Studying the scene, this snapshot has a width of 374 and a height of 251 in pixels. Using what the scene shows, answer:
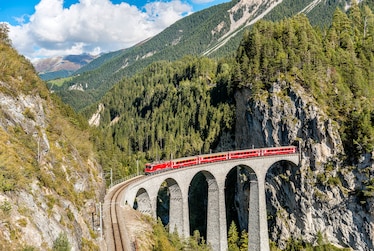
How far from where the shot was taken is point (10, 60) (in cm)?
3478

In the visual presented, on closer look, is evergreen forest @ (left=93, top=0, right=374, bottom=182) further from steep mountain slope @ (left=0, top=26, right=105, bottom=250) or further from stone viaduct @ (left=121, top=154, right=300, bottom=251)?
steep mountain slope @ (left=0, top=26, right=105, bottom=250)

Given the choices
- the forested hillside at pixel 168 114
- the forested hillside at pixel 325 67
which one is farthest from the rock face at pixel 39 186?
the forested hillside at pixel 325 67

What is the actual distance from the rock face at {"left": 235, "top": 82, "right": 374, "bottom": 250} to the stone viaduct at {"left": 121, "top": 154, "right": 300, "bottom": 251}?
421 cm

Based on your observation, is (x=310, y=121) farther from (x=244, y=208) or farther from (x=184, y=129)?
(x=184, y=129)

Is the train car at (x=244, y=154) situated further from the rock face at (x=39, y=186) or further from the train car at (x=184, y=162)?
the rock face at (x=39, y=186)

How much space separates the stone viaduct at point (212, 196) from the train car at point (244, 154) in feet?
3.60

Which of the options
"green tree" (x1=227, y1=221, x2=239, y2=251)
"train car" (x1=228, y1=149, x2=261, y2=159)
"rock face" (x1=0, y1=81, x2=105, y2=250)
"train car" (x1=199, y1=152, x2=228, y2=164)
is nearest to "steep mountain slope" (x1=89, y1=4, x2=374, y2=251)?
"green tree" (x1=227, y1=221, x2=239, y2=251)

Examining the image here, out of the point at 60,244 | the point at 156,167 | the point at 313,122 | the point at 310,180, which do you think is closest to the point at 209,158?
the point at 156,167

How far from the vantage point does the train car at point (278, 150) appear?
59806mm

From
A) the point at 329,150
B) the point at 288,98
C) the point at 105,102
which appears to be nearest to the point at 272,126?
the point at 288,98

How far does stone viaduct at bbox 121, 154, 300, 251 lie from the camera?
154ft

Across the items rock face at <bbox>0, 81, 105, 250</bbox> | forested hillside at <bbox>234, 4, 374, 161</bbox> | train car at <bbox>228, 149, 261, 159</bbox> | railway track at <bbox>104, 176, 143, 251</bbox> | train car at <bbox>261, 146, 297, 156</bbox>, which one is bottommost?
railway track at <bbox>104, 176, 143, 251</bbox>

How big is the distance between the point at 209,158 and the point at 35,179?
34608 mm

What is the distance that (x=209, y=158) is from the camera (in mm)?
54500
